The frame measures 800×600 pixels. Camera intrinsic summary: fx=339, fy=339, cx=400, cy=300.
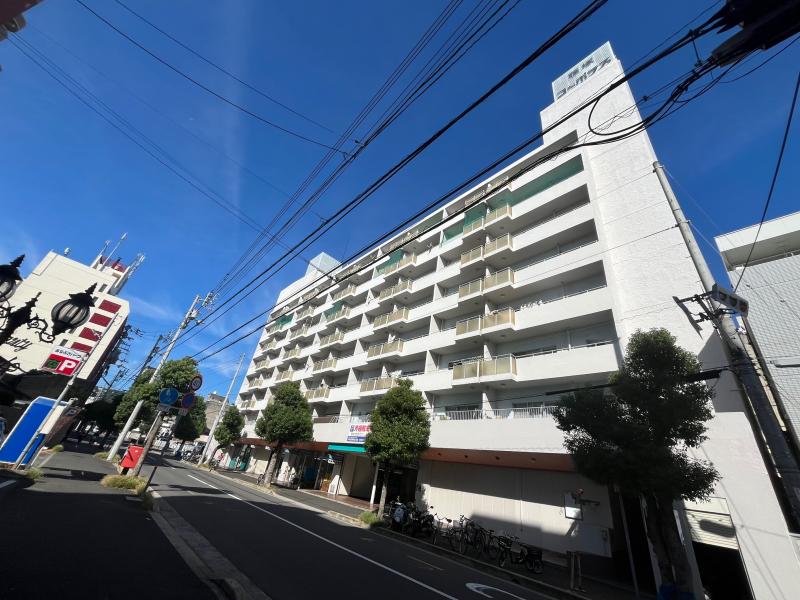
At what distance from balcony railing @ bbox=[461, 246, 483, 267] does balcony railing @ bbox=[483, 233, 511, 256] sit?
37 centimetres

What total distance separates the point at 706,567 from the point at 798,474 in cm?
740

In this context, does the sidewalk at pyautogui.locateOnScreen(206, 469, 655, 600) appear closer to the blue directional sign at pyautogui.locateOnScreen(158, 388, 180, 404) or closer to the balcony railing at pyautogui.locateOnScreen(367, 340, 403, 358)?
the blue directional sign at pyautogui.locateOnScreen(158, 388, 180, 404)

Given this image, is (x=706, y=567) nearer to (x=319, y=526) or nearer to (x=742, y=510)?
(x=742, y=510)

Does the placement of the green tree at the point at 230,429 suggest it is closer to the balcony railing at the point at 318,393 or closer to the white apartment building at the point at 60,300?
the balcony railing at the point at 318,393

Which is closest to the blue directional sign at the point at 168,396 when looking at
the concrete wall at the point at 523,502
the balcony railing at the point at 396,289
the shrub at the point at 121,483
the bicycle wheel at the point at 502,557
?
the shrub at the point at 121,483

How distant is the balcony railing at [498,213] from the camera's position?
2151 centimetres

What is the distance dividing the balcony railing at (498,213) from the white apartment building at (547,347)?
11cm

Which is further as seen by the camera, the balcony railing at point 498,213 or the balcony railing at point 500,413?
the balcony railing at point 498,213

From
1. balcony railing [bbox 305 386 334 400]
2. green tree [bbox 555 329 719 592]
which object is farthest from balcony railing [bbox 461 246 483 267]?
balcony railing [bbox 305 386 334 400]

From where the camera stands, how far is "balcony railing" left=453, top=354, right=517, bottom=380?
662 inches

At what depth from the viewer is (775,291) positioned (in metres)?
17.2

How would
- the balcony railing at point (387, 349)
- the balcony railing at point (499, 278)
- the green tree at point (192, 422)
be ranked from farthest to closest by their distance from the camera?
the green tree at point (192, 422) → the balcony railing at point (387, 349) → the balcony railing at point (499, 278)

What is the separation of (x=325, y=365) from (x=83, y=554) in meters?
26.5

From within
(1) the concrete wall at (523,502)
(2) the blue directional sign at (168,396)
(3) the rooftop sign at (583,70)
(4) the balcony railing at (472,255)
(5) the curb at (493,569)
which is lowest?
(5) the curb at (493,569)
